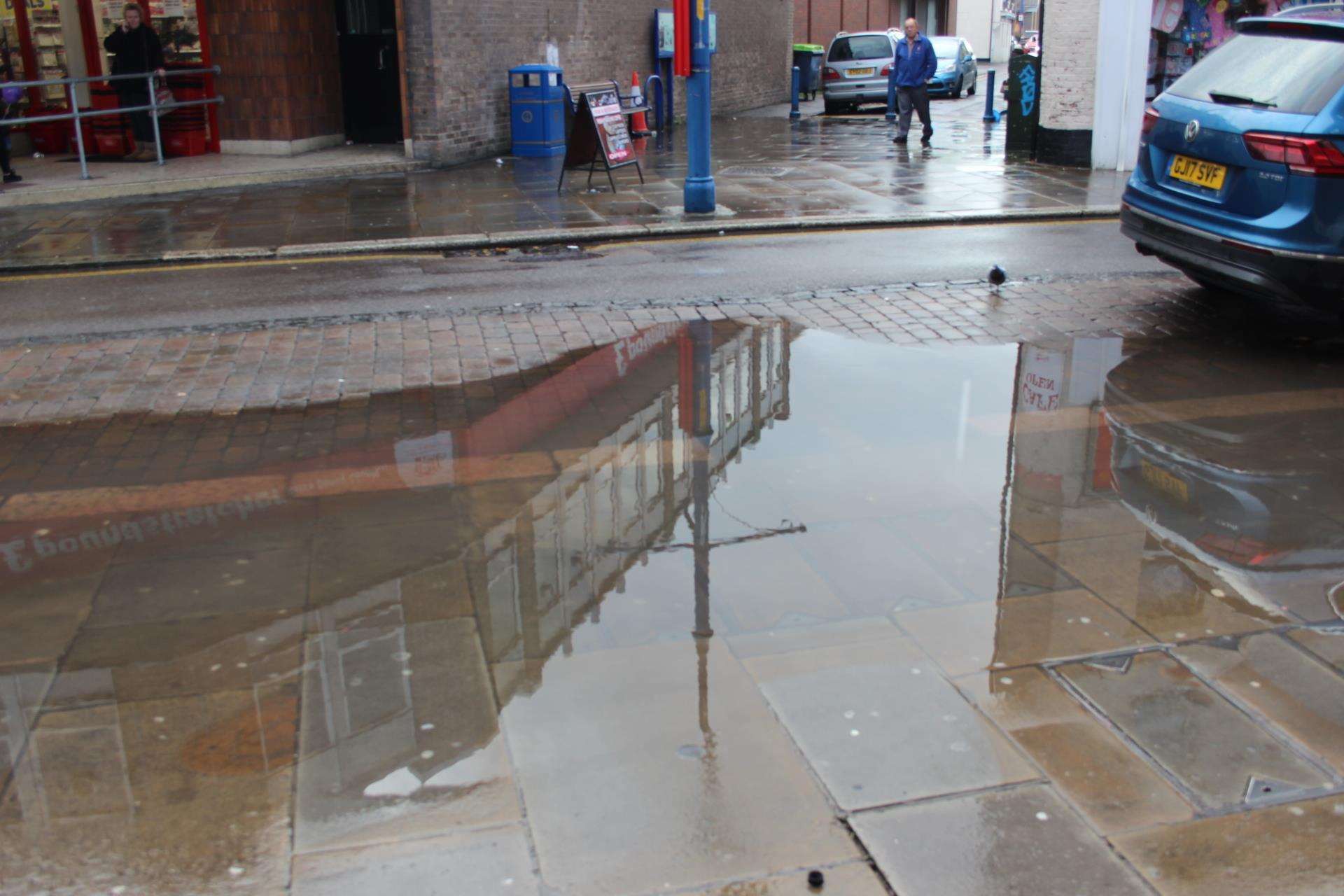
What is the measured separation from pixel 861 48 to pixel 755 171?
1303 cm

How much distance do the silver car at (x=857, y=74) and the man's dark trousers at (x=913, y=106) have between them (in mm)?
7937

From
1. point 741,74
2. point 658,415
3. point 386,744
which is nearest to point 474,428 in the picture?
point 658,415

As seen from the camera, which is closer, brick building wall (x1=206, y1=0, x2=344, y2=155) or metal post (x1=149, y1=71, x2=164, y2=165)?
metal post (x1=149, y1=71, x2=164, y2=165)

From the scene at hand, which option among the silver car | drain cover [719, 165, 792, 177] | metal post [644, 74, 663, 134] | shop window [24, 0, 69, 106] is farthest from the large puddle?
the silver car

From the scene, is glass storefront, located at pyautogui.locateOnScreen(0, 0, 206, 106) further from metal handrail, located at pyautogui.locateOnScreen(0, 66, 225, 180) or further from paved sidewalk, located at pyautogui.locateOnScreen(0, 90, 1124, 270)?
paved sidewalk, located at pyautogui.locateOnScreen(0, 90, 1124, 270)

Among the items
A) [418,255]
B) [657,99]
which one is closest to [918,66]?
[657,99]

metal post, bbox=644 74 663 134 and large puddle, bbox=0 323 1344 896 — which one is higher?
metal post, bbox=644 74 663 134

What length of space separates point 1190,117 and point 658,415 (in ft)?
12.8

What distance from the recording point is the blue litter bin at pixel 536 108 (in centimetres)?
1753

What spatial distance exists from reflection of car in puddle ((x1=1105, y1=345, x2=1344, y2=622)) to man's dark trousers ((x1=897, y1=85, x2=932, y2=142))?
12.2 metres

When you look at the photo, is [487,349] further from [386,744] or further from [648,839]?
[648,839]

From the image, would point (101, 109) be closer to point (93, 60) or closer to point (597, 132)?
point (93, 60)

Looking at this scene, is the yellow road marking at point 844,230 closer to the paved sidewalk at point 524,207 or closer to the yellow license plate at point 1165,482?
the paved sidewalk at point 524,207

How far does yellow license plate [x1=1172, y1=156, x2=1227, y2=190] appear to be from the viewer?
7496 mm
